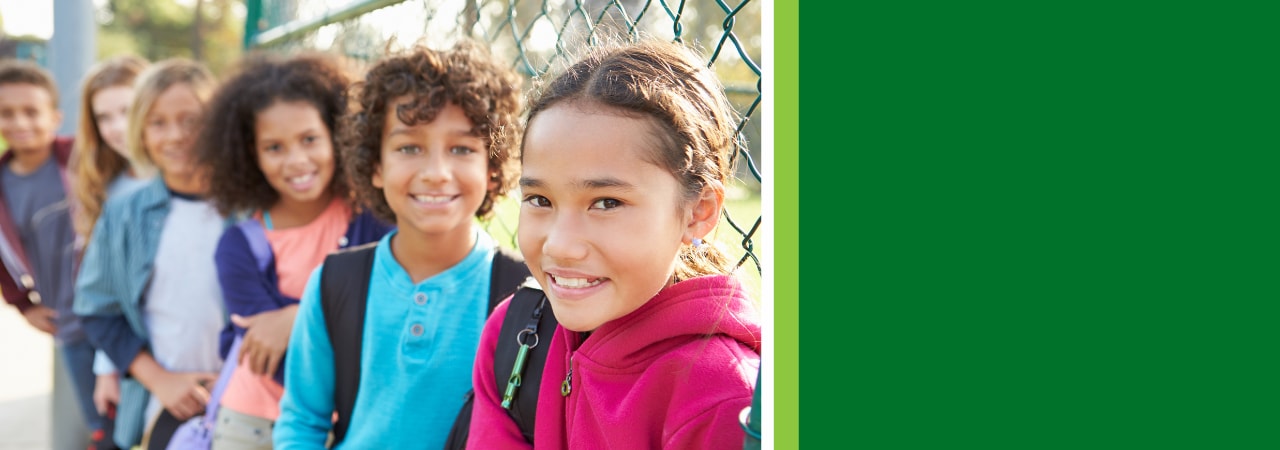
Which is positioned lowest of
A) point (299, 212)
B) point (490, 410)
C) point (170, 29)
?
point (490, 410)

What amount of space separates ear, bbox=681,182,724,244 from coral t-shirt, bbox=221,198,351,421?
1.29m

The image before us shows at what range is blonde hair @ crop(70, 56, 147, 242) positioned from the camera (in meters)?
3.32

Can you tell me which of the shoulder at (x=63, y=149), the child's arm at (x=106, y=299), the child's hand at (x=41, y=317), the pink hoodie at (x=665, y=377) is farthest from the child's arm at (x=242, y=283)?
the shoulder at (x=63, y=149)

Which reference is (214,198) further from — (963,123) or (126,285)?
(963,123)

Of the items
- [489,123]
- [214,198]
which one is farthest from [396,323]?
[214,198]

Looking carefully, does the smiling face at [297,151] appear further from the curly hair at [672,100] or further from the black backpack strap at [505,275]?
the curly hair at [672,100]

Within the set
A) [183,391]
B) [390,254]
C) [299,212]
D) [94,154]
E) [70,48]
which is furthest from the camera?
[70,48]

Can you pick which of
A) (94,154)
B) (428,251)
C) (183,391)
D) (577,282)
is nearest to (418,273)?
(428,251)

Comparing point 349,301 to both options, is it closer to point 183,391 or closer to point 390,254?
point 390,254

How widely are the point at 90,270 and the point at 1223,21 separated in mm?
3080

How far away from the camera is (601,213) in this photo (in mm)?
1292

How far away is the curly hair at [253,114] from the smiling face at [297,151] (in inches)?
0.9

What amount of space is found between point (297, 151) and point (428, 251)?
700 mm

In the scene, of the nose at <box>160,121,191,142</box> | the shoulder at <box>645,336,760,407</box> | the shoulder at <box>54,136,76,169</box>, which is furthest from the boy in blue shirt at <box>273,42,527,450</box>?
the shoulder at <box>54,136,76,169</box>
